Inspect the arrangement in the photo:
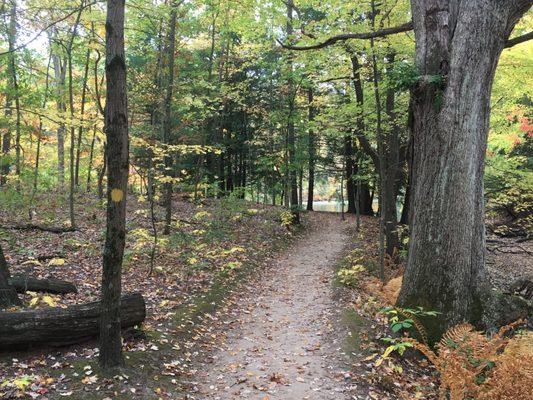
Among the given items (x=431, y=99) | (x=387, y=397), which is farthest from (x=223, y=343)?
(x=431, y=99)

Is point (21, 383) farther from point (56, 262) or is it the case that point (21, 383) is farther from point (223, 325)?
point (56, 262)

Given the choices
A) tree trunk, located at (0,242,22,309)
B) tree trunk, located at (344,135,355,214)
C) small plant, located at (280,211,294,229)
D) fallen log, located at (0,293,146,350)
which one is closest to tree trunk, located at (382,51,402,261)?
small plant, located at (280,211,294,229)

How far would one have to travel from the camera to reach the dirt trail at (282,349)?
4.96 meters

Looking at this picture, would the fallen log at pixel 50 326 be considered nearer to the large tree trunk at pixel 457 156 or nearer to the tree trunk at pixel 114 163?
the tree trunk at pixel 114 163

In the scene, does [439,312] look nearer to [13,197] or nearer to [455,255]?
[455,255]

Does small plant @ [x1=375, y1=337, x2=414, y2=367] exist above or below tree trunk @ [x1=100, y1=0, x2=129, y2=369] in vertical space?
below

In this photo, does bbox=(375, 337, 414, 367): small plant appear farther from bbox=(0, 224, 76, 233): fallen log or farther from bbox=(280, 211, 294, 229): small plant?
bbox=(280, 211, 294, 229): small plant

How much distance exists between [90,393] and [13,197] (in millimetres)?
10912

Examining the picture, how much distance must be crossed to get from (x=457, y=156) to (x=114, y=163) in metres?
5.15

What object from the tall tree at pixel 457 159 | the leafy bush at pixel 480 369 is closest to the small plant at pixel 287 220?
the tall tree at pixel 457 159

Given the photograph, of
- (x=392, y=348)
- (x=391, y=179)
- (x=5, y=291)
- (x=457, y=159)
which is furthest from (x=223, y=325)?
(x=391, y=179)

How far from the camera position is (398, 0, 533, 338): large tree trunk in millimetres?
6152

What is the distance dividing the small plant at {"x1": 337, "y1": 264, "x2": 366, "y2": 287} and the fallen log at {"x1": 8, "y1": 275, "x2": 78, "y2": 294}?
6.16 m

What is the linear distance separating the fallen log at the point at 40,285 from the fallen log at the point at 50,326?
1919 millimetres
